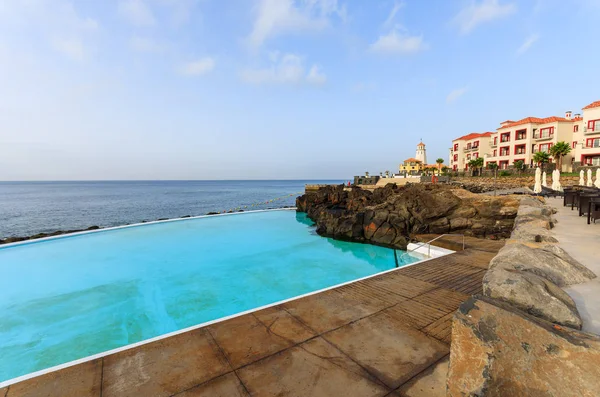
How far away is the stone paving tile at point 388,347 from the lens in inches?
124

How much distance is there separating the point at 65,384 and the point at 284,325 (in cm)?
260

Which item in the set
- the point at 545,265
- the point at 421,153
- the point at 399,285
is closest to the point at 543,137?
the point at 399,285

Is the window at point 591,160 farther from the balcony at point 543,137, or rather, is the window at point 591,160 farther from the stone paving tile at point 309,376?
the stone paving tile at point 309,376

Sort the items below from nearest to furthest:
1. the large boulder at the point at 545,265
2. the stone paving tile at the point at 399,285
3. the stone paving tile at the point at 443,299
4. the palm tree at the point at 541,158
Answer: the large boulder at the point at 545,265 → the stone paving tile at the point at 443,299 → the stone paving tile at the point at 399,285 → the palm tree at the point at 541,158

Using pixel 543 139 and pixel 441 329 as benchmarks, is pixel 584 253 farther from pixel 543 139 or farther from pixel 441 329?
pixel 543 139

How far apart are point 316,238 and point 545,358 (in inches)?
635

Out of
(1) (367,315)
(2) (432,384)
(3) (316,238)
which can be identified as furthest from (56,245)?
(2) (432,384)

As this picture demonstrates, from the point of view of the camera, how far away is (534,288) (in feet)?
7.73

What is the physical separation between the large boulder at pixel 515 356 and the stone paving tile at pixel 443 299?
2.83 metres

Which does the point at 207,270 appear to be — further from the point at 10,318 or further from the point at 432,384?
the point at 432,384

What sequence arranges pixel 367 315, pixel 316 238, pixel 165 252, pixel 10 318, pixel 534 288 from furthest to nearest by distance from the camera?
pixel 316 238
pixel 165 252
pixel 10 318
pixel 367 315
pixel 534 288

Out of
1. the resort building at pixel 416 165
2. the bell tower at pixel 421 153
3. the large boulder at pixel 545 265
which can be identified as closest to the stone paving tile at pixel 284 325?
the large boulder at pixel 545 265

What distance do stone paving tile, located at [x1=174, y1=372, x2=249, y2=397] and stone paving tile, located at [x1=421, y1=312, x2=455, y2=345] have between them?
263 cm

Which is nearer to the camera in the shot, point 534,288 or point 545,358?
point 545,358
